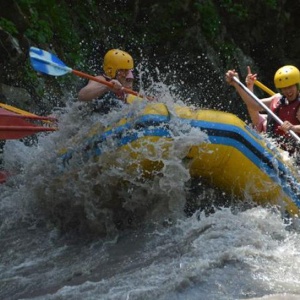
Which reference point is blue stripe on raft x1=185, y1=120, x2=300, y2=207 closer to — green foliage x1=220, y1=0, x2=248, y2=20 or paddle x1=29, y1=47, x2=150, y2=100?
paddle x1=29, y1=47, x2=150, y2=100

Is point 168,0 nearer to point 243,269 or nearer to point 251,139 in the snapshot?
point 251,139

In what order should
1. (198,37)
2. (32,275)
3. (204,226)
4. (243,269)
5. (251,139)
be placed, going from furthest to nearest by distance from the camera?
(198,37)
(251,139)
(204,226)
(32,275)
(243,269)

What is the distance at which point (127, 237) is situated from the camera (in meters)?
3.89

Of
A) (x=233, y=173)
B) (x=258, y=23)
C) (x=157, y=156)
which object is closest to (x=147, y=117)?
(x=157, y=156)

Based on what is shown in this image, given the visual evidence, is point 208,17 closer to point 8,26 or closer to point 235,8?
point 235,8

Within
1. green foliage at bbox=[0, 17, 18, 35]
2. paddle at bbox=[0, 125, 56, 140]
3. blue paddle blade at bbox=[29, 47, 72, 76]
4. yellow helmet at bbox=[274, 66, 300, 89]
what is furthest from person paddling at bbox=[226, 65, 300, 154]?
green foliage at bbox=[0, 17, 18, 35]

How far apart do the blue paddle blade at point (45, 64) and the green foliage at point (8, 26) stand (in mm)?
2254

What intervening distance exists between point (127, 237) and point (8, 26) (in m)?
3.38

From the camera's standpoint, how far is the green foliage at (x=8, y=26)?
6.34 metres

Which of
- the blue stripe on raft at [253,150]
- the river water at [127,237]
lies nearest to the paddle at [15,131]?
the river water at [127,237]

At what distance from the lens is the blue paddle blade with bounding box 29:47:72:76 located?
421 cm

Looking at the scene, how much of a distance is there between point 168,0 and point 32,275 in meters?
6.07

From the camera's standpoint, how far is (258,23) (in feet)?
31.9

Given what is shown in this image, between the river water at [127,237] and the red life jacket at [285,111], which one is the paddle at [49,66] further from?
the red life jacket at [285,111]
